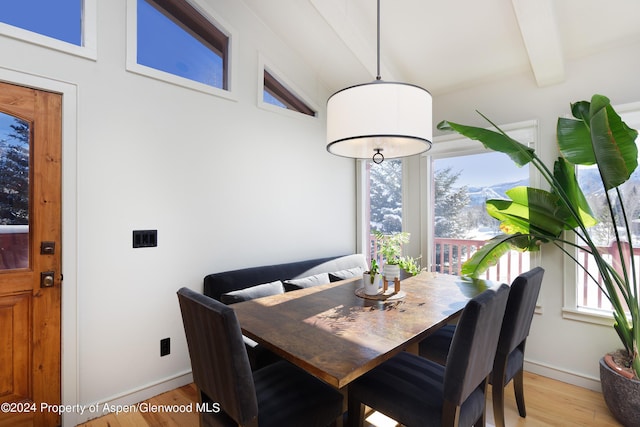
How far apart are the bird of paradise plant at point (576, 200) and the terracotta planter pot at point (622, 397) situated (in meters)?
0.11

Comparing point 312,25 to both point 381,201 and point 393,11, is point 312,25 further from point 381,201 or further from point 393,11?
point 381,201

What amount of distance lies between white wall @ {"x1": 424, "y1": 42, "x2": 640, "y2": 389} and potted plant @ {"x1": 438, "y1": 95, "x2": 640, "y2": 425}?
9.8 inches

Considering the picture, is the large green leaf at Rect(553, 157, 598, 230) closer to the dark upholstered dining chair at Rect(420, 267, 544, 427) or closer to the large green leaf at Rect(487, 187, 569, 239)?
the large green leaf at Rect(487, 187, 569, 239)

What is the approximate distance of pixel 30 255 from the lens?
6.29ft

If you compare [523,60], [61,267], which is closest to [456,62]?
[523,60]

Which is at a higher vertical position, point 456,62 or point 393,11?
point 393,11

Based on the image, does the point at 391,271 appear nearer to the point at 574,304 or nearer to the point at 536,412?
the point at 536,412

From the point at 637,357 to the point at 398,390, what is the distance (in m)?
1.75

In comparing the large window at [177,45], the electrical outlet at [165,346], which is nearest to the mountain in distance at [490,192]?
the large window at [177,45]

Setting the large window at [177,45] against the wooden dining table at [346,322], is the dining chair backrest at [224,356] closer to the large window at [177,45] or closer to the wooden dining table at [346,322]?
the wooden dining table at [346,322]

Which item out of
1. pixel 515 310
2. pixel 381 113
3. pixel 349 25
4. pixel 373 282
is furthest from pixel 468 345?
pixel 349 25

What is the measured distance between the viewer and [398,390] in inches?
58.5

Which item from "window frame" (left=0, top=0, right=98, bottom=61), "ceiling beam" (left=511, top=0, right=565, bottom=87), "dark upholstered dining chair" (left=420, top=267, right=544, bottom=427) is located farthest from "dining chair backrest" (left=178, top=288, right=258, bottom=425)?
"ceiling beam" (left=511, top=0, right=565, bottom=87)

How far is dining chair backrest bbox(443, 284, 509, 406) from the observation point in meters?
1.27
